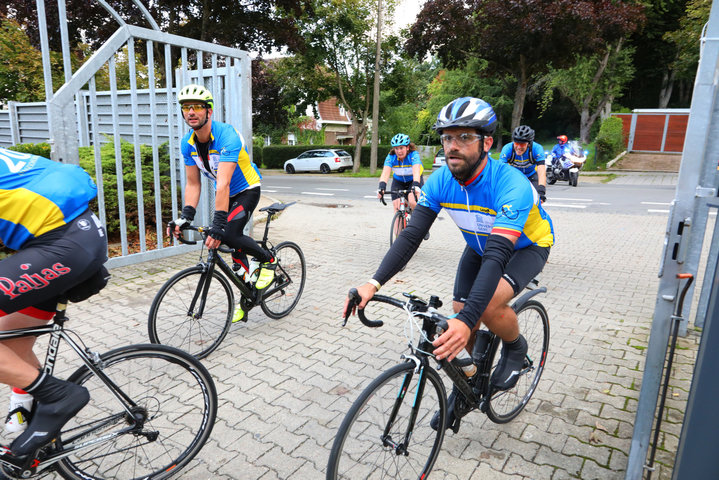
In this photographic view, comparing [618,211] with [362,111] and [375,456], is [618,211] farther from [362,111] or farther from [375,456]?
[362,111]

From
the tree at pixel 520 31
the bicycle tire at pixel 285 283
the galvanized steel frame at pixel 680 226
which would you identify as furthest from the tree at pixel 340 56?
the galvanized steel frame at pixel 680 226

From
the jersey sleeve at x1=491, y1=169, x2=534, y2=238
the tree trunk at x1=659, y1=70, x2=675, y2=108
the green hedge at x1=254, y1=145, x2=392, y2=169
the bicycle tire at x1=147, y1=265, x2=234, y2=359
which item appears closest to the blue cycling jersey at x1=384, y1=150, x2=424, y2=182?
the bicycle tire at x1=147, y1=265, x2=234, y2=359

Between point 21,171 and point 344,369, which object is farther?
point 344,369

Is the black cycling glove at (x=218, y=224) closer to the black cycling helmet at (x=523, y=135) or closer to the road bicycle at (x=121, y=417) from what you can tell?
the road bicycle at (x=121, y=417)

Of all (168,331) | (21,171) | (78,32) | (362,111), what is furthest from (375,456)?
(362,111)

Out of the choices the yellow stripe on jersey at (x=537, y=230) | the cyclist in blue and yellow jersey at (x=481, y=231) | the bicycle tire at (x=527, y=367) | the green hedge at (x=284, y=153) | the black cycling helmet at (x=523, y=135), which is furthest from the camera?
the green hedge at (x=284, y=153)

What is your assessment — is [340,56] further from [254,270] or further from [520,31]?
[254,270]

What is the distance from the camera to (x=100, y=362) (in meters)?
2.36

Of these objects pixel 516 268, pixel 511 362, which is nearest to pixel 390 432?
pixel 511 362

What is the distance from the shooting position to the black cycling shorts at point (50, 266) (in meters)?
2.04

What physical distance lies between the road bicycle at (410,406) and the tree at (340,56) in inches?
994

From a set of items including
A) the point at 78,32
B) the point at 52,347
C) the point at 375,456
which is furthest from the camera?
the point at 78,32

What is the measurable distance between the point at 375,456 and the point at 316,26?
89.5 ft

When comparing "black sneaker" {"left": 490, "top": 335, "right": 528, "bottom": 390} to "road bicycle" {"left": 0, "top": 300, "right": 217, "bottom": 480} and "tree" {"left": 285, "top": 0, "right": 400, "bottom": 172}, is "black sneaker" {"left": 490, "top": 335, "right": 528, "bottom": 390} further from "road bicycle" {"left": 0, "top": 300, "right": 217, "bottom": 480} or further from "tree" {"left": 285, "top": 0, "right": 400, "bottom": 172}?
"tree" {"left": 285, "top": 0, "right": 400, "bottom": 172}
